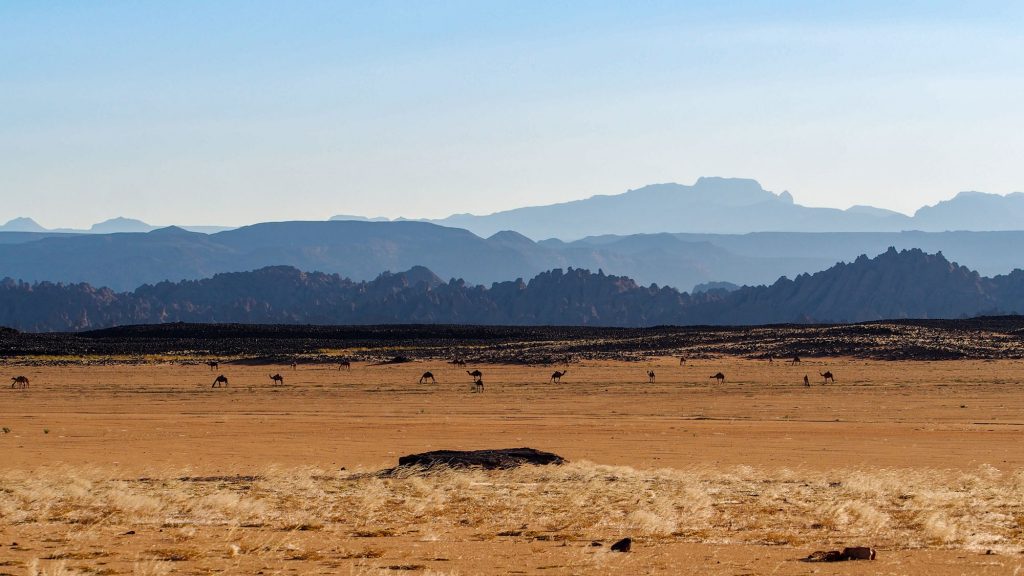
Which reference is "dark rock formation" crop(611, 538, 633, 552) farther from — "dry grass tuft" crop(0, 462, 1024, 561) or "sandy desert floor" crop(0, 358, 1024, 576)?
"dry grass tuft" crop(0, 462, 1024, 561)

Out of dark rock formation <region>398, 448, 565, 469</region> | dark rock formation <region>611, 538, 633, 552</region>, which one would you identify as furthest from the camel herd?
dark rock formation <region>611, 538, 633, 552</region>

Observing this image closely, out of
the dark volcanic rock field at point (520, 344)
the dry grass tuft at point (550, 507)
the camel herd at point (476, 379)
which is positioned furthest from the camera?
the dark volcanic rock field at point (520, 344)

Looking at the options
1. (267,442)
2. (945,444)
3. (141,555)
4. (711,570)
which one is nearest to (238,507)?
(141,555)

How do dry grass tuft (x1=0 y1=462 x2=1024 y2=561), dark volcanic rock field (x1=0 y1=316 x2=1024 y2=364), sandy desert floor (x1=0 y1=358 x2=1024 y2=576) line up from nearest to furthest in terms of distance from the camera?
1. sandy desert floor (x1=0 y1=358 x2=1024 y2=576)
2. dry grass tuft (x1=0 y1=462 x2=1024 y2=561)
3. dark volcanic rock field (x1=0 y1=316 x2=1024 y2=364)

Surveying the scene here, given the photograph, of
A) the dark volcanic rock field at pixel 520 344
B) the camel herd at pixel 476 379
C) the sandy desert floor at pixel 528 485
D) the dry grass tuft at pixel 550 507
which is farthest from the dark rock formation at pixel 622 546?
the dark volcanic rock field at pixel 520 344

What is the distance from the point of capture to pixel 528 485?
761 inches

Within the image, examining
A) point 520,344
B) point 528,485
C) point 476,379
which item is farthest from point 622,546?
point 520,344

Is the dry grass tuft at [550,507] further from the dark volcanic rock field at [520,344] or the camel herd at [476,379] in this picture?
the dark volcanic rock field at [520,344]

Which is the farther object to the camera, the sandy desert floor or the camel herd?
the camel herd

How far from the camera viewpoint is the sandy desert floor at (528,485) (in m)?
13.1

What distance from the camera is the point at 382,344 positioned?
307 feet

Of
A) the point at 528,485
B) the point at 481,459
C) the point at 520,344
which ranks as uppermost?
the point at 520,344

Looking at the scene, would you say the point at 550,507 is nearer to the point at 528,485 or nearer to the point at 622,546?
the point at 528,485

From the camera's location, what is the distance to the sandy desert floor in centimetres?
1308
